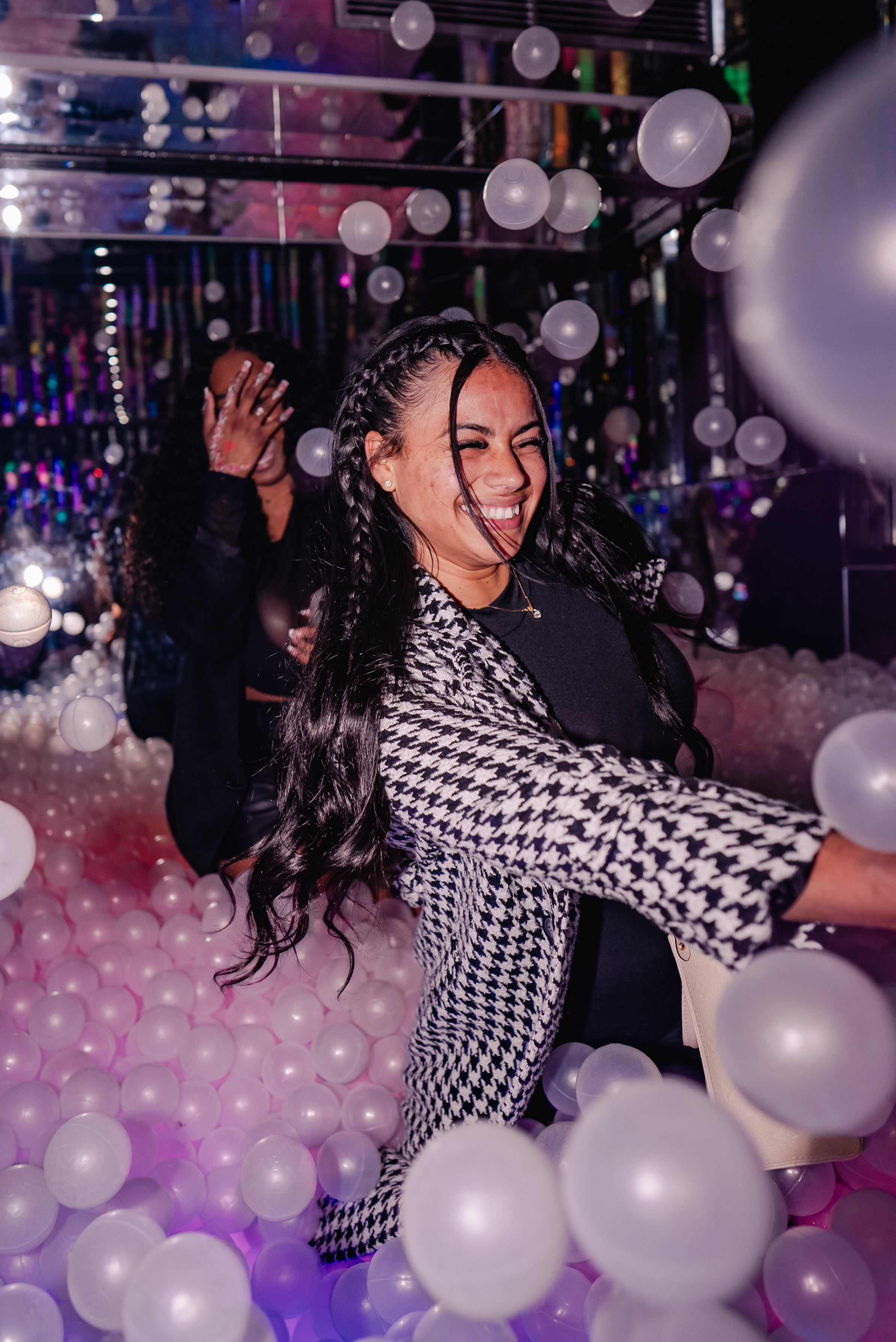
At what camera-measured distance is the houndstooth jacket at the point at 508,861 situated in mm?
753

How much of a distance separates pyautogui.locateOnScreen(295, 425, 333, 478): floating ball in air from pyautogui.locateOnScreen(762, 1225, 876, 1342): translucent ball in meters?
1.75

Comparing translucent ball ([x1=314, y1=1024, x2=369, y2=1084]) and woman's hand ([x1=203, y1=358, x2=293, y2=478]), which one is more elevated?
woman's hand ([x1=203, y1=358, x2=293, y2=478])

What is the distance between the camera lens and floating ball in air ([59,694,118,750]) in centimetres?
229

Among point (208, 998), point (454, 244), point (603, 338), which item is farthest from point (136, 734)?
point (603, 338)

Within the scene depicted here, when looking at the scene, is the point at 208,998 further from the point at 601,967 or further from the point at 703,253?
the point at 703,253

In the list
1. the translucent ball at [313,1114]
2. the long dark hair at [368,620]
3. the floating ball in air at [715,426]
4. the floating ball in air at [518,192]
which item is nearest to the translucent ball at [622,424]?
the floating ball in air at [715,426]

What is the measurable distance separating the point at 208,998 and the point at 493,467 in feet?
4.29

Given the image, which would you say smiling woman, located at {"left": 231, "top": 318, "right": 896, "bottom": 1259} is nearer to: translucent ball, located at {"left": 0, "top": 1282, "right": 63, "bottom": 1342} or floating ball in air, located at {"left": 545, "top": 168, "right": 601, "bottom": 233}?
Result: translucent ball, located at {"left": 0, "top": 1282, "right": 63, "bottom": 1342}

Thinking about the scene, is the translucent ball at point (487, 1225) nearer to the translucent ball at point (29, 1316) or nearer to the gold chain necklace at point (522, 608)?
the translucent ball at point (29, 1316)

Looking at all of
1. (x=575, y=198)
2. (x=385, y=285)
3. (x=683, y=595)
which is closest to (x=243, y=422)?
(x=575, y=198)

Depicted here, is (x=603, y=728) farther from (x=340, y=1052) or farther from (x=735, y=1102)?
(x=340, y=1052)

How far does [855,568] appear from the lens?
364 cm

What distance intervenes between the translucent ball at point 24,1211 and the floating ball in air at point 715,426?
2937 millimetres

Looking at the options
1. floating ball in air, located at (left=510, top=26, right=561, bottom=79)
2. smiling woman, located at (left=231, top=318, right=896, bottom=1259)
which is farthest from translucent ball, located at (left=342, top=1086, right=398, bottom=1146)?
floating ball in air, located at (left=510, top=26, right=561, bottom=79)
